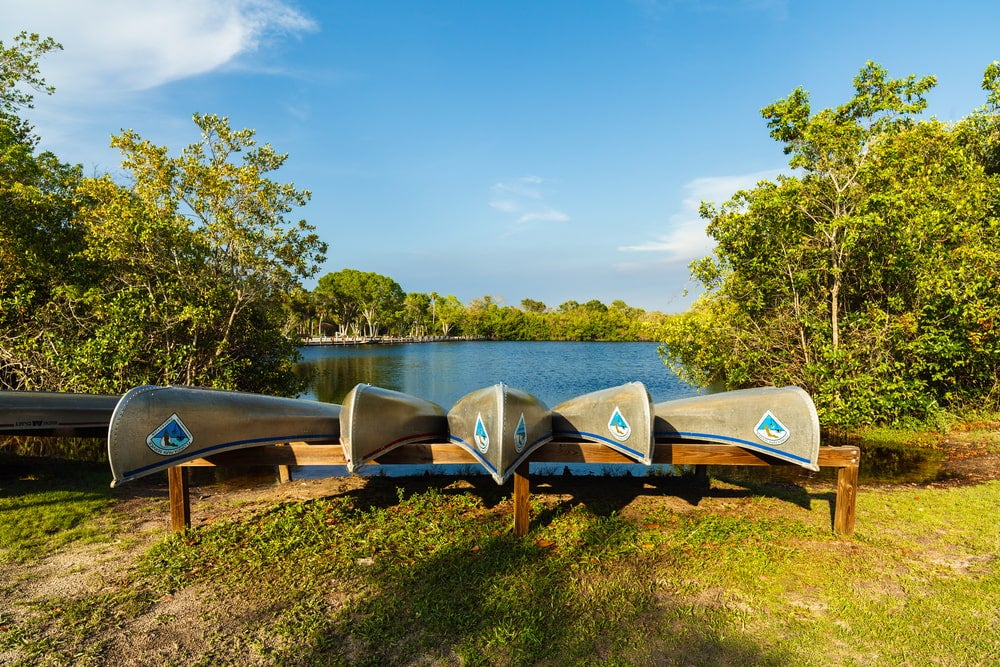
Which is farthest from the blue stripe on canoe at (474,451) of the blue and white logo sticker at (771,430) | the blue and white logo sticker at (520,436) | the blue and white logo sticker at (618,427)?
the blue and white logo sticker at (771,430)

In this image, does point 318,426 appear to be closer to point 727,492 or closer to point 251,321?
point 727,492

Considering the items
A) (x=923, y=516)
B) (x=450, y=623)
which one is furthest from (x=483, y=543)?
(x=923, y=516)

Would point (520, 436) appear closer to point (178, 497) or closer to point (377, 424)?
point (377, 424)

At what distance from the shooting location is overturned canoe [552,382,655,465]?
472 cm

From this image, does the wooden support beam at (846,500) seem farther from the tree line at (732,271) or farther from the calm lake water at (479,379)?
the calm lake water at (479,379)

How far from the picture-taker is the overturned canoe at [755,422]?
15.2ft

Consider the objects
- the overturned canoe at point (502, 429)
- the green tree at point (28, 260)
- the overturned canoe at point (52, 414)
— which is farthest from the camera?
the green tree at point (28, 260)

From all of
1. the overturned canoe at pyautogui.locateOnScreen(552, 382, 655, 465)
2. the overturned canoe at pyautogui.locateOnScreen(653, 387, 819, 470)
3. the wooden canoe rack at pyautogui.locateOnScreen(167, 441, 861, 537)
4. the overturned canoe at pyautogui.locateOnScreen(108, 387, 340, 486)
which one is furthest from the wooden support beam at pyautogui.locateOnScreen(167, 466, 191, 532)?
the overturned canoe at pyautogui.locateOnScreen(653, 387, 819, 470)

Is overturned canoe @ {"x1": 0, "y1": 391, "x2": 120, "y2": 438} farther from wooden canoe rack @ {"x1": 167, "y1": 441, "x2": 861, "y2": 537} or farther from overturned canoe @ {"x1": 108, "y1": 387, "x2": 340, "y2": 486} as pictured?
overturned canoe @ {"x1": 108, "y1": 387, "x2": 340, "y2": 486}

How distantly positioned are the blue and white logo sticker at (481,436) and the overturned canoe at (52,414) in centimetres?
531

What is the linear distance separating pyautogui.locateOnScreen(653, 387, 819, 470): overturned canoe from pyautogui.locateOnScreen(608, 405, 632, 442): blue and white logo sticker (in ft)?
2.24

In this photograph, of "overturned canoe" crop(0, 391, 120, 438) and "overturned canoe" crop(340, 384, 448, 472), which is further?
"overturned canoe" crop(0, 391, 120, 438)

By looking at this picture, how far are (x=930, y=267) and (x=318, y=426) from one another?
12.9m

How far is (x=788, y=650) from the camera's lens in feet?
10.7
